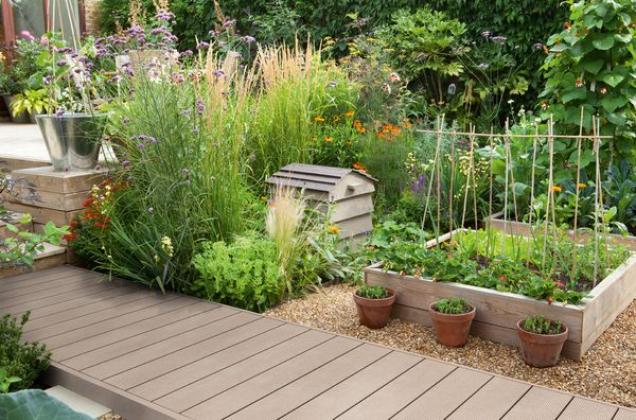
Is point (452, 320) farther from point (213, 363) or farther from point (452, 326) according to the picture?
point (213, 363)

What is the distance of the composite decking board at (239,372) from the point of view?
2566mm

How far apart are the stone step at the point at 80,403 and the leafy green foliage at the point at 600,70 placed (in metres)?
3.47

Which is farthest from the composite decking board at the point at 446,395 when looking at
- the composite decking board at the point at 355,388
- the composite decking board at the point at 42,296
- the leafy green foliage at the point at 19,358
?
the composite decking board at the point at 42,296

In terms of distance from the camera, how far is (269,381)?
2.72 metres

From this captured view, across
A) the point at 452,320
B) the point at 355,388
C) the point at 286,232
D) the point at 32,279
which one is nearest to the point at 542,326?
the point at 452,320

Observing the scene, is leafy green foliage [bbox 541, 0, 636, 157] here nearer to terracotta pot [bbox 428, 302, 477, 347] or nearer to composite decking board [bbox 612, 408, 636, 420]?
terracotta pot [bbox 428, 302, 477, 347]

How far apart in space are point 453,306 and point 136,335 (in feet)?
4.94

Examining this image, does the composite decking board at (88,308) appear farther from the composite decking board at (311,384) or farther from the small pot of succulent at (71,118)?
the composite decking board at (311,384)

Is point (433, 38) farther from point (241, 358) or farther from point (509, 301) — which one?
point (241, 358)

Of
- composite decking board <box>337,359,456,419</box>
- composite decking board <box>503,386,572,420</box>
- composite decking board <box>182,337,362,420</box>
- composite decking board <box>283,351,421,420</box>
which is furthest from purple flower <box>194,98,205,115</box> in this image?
composite decking board <box>503,386,572,420</box>

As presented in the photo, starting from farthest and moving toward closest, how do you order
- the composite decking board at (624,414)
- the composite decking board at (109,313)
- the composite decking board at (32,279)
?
the composite decking board at (32,279)
the composite decking board at (109,313)
the composite decking board at (624,414)

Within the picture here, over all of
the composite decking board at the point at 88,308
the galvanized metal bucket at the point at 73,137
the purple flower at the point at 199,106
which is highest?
the purple flower at the point at 199,106

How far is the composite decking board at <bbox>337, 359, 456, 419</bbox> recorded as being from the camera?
8.03ft

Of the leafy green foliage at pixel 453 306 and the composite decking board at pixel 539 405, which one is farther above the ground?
the leafy green foliage at pixel 453 306
